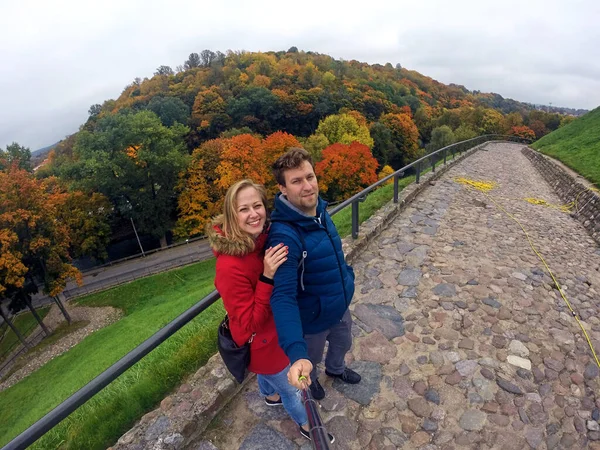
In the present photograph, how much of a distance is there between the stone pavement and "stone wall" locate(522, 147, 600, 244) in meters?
2.42

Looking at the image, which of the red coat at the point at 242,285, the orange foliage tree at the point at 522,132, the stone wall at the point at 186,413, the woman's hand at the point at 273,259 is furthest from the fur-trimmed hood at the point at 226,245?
the orange foliage tree at the point at 522,132

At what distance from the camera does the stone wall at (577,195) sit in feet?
27.0

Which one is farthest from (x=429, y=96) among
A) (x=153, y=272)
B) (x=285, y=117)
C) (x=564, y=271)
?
(x=564, y=271)

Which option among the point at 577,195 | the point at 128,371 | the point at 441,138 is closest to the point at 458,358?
the point at 128,371

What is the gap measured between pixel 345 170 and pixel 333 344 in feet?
88.5

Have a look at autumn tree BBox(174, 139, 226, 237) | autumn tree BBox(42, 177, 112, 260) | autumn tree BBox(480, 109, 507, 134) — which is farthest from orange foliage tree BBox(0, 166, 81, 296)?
autumn tree BBox(480, 109, 507, 134)

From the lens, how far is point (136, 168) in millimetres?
25547

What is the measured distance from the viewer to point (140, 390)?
3.04 meters

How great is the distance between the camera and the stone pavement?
8.78 feet

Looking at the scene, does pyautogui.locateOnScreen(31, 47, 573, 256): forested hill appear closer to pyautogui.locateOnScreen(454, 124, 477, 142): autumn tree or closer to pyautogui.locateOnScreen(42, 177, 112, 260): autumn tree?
pyautogui.locateOnScreen(454, 124, 477, 142): autumn tree

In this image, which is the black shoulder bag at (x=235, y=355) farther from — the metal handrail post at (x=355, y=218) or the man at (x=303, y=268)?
the metal handrail post at (x=355, y=218)

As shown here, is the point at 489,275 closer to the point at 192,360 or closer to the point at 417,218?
the point at 417,218

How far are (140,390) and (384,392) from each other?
91.5 inches

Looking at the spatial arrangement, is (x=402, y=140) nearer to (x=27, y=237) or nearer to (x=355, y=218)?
(x=27, y=237)
